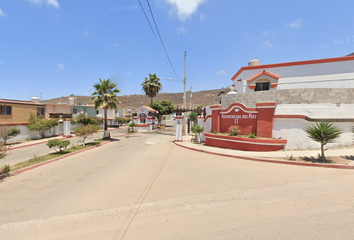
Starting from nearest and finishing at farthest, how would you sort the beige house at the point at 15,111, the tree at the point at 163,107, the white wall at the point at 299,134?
the white wall at the point at 299,134 < the beige house at the point at 15,111 < the tree at the point at 163,107

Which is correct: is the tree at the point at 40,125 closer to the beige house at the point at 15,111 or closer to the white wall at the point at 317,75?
the beige house at the point at 15,111

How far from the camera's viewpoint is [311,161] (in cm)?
723

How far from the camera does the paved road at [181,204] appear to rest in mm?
2965

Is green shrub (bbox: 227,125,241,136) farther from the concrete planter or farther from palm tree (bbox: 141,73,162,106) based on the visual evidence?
palm tree (bbox: 141,73,162,106)

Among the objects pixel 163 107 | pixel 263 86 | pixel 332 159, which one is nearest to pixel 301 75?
pixel 263 86

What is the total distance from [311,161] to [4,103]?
29.9 metres

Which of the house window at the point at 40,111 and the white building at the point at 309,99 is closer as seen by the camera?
the white building at the point at 309,99

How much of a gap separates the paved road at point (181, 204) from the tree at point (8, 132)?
12.7m

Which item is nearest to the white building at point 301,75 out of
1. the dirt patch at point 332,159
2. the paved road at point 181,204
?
the dirt patch at point 332,159

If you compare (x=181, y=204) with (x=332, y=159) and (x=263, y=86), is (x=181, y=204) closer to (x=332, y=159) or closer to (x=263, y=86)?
(x=332, y=159)

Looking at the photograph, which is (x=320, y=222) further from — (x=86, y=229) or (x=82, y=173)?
(x=82, y=173)

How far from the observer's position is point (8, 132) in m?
14.9

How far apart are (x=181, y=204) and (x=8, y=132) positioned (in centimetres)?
2059

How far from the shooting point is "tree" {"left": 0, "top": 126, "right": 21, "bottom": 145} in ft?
46.8
